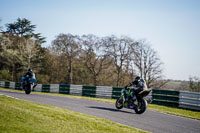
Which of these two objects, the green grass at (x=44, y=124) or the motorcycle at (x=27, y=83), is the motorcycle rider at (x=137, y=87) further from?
the motorcycle at (x=27, y=83)

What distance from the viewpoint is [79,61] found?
160 ft

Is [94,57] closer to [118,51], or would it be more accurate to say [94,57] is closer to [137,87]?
[118,51]

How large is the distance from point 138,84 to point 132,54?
3509 centimetres

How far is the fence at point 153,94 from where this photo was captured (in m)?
14.9

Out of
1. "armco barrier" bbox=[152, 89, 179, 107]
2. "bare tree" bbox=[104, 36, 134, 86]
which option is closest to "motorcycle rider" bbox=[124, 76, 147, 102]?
"armco barrier" bbox=[152, 89, 179, 107]

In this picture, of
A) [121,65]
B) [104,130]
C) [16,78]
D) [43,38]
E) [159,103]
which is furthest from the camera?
[43,38]

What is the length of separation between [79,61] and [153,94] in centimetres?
3287

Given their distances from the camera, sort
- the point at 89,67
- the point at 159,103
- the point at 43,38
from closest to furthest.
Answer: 1. the point at 159,103
2. the point at 89,67
3. the point at 43,38

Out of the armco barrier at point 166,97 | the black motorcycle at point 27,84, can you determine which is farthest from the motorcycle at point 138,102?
the black motorcycle at point 27,84

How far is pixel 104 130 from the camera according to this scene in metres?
6.46

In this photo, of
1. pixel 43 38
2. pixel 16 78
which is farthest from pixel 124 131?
pixel 43 38

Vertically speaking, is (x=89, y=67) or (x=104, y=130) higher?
(x=89, y=67)

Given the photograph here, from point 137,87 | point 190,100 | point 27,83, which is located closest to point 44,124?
point 137,87

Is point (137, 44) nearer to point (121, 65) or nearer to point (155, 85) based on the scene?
point (121, 65)
